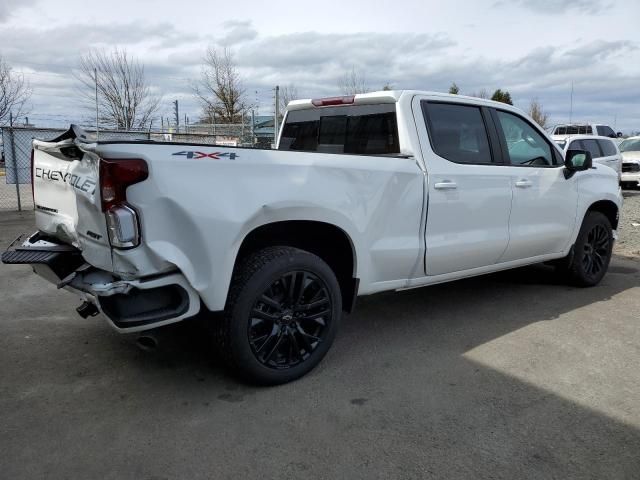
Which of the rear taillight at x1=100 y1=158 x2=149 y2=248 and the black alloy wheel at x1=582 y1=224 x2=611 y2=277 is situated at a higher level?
the rear taillight at x1=100 y1=158 x2=149 y2=248

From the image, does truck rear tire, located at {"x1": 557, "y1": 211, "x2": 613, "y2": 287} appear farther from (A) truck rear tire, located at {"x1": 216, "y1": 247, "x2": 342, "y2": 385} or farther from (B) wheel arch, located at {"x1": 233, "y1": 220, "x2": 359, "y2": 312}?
(A) truck rear tire, located at {"x1": 216, "y1": 247, "x2": 342, "y2": 385}

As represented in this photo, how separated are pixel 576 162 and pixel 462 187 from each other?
161 cm

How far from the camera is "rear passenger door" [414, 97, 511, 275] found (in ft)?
13.2

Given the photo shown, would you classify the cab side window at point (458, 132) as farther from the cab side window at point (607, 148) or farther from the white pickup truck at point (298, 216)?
the cab side window at point (607, 148)

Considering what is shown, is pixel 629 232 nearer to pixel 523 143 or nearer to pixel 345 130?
pixel 523 143

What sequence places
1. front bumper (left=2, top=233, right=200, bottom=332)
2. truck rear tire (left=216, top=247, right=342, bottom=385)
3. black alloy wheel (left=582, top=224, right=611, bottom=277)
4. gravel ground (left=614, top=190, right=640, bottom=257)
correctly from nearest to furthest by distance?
front bumper (left=2, top=233, right=200, bottom=332) < truck rear tire (left=216, top=247, right=342, bottom=385) < black alloy wheel (left=582, top=224, right=611, bottom=277) < gravel ground (left=614, top=190, right=640, bottom=257)

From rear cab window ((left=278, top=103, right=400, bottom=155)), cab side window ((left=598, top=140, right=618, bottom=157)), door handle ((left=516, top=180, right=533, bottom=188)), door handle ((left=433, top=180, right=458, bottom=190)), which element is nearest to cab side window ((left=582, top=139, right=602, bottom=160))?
cab side window ((left=598, top=140, right=618, bottom=157))

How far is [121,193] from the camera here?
8.91 feet

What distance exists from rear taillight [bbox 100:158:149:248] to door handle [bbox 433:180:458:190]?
83.7 inches

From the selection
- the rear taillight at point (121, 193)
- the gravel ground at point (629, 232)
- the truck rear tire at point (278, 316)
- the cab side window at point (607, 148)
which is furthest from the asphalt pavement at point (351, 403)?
the cab side window at point (607, 148)

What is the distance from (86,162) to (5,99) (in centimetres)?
1994

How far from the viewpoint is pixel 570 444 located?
9.12ft

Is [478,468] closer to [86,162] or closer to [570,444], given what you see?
[570,444]

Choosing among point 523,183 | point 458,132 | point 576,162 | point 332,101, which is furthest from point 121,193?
point 576,162
